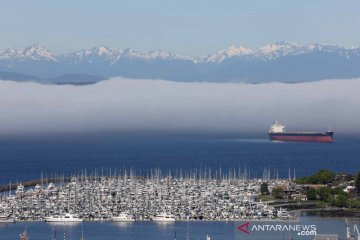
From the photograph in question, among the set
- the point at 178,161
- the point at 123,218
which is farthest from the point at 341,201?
the point at 178,161

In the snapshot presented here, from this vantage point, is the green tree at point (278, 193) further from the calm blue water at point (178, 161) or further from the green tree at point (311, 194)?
the calm blue water at point (178, 161)

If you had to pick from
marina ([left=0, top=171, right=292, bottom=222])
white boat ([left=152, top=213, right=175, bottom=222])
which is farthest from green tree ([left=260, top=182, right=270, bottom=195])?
white boat ([left=152, top=213, right=175, bottom=222])

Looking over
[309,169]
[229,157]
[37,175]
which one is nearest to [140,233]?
[37,175]

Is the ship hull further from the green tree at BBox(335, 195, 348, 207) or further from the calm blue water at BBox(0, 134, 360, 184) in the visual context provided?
the green tree at BBox(335, 195, 348, 207)

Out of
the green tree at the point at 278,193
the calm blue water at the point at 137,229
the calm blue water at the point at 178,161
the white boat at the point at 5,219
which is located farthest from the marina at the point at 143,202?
the calm blue water at the point at 178,161

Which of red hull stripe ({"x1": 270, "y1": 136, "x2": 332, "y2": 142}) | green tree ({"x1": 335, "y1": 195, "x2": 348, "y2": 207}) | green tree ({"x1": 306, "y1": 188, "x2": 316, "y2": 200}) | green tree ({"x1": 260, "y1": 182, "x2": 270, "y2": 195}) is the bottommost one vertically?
green tree ({"x1": 335, "y1": 195, "x2": 348, "y2": 207})

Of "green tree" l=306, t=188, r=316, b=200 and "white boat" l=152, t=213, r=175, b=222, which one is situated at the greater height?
"green tree" l=306, t=188, r=316, b=200

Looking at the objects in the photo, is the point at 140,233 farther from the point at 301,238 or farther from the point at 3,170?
the point at 3,170

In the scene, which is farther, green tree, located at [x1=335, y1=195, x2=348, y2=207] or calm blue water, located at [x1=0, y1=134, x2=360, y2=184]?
calm blue water, located at [x1=0, y1=134, x2=360, y2=184]
